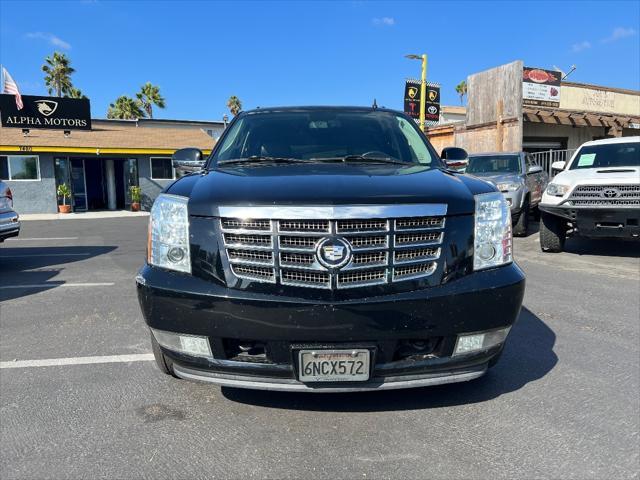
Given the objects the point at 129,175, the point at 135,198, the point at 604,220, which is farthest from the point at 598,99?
the point at 129,175

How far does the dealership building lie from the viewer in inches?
826

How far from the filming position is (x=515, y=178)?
9961 millimetres

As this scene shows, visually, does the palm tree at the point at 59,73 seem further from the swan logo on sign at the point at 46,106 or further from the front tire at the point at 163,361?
the front tire at the point at 163,361

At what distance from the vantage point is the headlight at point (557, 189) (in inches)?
299

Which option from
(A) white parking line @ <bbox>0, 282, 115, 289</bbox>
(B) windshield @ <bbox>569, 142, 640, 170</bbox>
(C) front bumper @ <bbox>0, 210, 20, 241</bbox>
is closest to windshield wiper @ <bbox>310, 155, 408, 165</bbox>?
(A) white parking line @ <bbox>0, 282, 115, 289</bbox>

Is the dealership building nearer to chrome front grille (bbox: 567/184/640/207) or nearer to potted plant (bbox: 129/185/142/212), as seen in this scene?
potted plant (bbox: 129/185/142/212)

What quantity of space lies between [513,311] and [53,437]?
2459 millimetres

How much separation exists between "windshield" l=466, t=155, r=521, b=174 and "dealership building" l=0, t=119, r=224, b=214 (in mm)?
15440

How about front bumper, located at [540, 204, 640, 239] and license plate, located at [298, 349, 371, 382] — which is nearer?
license plate, located at [298, 349, 371, 382]

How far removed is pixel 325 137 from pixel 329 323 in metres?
1.91

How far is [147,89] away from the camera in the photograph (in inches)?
1775

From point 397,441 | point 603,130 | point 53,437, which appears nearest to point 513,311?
point 397,441

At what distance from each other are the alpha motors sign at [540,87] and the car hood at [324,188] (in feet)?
56.8

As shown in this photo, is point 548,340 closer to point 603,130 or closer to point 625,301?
point 625,301
